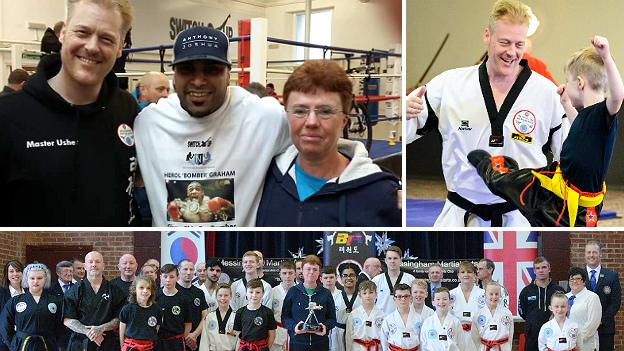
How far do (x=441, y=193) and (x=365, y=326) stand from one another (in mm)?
1420

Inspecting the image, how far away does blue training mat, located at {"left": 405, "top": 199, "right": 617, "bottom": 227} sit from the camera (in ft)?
9.27

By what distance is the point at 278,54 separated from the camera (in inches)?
124

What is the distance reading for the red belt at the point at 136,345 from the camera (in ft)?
12.3

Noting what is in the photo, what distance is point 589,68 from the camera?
8.48ft

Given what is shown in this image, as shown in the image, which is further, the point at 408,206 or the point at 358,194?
the point at 408,206

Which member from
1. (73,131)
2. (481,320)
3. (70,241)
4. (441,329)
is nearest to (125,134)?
(73,131)

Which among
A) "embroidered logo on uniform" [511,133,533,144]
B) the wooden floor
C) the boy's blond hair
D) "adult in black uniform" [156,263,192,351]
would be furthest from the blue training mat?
"adult in black uniform" [156,263,192,351]

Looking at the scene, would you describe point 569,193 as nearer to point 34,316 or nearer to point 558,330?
point 558,330

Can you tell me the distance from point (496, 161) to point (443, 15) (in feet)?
2.19

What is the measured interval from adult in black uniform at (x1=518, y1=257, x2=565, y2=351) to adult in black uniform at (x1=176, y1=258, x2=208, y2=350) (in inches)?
74.1

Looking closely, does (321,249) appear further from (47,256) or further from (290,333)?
(47,256)

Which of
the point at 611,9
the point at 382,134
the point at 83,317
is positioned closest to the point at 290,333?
the point at 83,317

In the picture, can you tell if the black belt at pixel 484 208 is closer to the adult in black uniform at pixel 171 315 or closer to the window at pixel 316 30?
the window at pixel 316 30

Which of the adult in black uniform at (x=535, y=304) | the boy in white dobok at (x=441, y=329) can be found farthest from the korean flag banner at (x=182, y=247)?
→ the adult in black uniform at (x=535, y=304)
